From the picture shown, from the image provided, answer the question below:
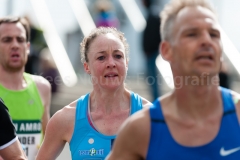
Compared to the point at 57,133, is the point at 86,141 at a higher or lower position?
lower

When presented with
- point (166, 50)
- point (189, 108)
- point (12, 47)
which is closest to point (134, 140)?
A: point (189, 108)

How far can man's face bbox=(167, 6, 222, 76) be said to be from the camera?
3.59 metres

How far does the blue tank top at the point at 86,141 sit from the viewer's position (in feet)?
17.8

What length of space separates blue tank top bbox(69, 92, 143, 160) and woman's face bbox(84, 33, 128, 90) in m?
0.29

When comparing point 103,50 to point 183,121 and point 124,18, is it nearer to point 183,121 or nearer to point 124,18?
point 183,121

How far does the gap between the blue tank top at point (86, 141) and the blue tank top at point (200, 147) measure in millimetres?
1694

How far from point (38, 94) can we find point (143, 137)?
4.01 metres

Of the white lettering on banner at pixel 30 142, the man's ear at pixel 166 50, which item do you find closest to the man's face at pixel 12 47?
the white lettering on banner at pixel 30 142

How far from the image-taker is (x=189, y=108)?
150 inches

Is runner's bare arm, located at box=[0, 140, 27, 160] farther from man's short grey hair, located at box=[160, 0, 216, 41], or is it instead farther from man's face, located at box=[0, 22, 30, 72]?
man's face, located at box=[0, 22, 30, 72]

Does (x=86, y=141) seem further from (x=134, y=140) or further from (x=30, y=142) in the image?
(x=30, y=142)

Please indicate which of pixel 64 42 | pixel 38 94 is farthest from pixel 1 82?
pixel 64 42

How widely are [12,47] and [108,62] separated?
7.24ft

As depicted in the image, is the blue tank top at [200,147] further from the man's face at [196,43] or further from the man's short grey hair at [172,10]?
the man's short grey hair at [172,10]
